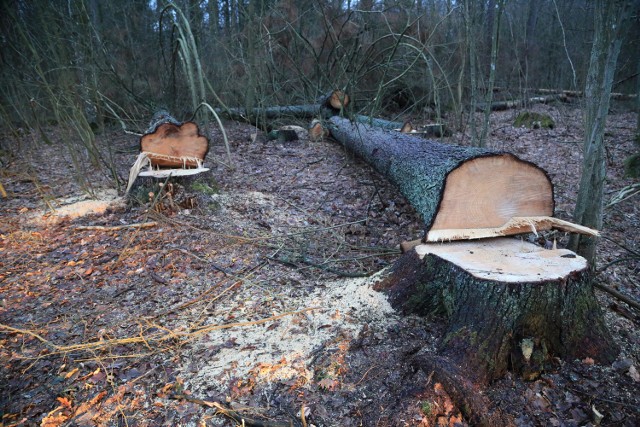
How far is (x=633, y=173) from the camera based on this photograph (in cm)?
491

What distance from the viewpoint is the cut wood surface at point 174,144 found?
4406 mm

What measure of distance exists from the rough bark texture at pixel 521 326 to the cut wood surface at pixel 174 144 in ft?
12.0

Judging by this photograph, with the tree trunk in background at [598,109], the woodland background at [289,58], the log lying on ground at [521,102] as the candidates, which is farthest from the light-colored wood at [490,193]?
the log lying on ground at [521,102]

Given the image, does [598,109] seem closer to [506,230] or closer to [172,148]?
[506,230]

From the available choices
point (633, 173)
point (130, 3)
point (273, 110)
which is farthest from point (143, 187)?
point (130, 3)

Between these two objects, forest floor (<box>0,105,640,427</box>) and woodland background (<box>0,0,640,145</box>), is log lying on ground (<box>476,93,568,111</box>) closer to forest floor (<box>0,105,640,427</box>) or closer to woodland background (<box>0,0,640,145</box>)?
woodland background (<box>0,0,640,145</box>)

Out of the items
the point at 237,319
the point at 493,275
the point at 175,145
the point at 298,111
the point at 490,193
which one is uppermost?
the point at 298,111

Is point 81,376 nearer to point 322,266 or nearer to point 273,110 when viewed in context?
point 322,266

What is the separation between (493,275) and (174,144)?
13.0ft

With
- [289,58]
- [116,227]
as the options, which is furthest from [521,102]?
[116,227]

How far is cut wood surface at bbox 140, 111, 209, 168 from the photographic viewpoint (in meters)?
4.41

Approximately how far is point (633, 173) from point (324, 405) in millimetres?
5468

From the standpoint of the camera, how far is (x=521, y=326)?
1.87m

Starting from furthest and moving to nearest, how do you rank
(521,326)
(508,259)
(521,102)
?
(521,102) → (508,259) → (521,326)
